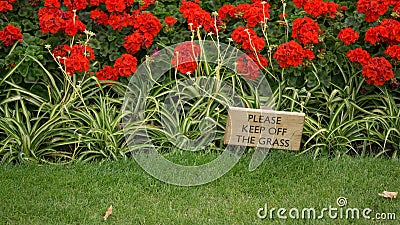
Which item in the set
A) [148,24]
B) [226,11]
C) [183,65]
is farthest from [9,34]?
[226,11]

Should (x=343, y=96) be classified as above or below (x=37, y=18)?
below

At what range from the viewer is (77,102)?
18.3 feet

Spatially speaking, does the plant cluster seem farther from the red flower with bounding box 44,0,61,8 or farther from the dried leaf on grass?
the dried leaf on grass

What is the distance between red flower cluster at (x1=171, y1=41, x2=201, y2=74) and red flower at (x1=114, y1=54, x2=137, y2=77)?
12.3 inches

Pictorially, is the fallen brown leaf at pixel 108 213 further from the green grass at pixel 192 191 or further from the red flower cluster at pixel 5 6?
the red flower cluster at pixel 5 6

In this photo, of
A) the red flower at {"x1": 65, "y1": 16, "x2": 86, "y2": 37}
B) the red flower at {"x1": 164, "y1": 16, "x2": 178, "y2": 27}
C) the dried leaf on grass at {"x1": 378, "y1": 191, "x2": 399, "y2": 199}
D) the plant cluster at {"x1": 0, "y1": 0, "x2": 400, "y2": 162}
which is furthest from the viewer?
the red flower at {"x1": 164, "y1": 16, "x2": 178, "y2": 27}

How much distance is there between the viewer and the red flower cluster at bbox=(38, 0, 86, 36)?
219 inches

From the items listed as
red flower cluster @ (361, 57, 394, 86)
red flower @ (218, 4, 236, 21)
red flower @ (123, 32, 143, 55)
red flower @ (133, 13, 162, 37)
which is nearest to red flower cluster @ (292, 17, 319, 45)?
red flower cluster @ (361, 57, 394, 86)

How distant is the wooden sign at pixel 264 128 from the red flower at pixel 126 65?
95 centimetres

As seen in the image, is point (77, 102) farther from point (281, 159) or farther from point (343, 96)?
point (343, 96)

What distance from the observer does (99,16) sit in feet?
19.1

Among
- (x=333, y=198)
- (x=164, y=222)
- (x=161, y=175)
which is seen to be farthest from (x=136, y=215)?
Result: (x=333, y=198)

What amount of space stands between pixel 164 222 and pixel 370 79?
2.18 meters

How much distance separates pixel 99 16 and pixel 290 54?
1646mm
